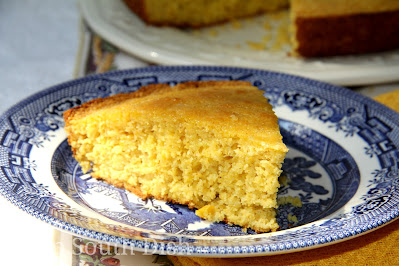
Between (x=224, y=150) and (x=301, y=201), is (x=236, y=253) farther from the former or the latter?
(x=301, y=201)

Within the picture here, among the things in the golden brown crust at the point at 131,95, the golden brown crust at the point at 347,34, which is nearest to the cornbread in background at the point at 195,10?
the golden brown crust at the point at 347,34

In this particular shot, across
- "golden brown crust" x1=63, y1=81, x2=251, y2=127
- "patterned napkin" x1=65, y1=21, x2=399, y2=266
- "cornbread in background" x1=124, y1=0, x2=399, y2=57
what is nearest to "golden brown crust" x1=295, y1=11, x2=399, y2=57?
"cornbread in background" x1=124, y1=0, x2=399, y2=57

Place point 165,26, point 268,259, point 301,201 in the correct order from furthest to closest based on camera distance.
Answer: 1. point 165,26
2. point 301,201
3. point 268,259

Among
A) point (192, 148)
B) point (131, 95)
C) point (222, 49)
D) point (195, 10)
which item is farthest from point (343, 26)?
point (192, 148)

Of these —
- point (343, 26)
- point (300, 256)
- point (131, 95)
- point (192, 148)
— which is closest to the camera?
point (300, 256)

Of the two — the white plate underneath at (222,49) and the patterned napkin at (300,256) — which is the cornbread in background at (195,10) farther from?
the patterned napkin at (300,256)

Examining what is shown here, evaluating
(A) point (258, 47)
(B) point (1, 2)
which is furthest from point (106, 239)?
(B) point (1, 2)

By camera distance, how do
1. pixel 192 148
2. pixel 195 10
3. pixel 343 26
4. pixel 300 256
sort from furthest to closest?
pixel 195 10 → pixel 343 26 → pixel 192 148 → pixel 300 256

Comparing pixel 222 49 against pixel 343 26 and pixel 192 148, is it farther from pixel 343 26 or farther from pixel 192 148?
pixel 192 148
